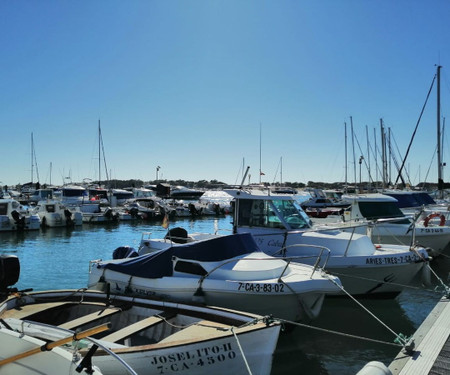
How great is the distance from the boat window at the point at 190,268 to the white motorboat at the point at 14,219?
28.3 m

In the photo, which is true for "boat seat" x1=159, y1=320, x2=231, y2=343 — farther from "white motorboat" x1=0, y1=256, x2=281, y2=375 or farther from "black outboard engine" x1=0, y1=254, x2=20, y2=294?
"black outboard engine" x1=0, y1=254, x2=20, y2=294

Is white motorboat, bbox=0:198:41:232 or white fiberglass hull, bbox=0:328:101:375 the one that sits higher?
white fiberglass hull, bbox=0:328:101:375

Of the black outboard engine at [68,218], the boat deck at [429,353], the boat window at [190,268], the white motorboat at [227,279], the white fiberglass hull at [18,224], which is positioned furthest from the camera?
the black outboard engine at [68,218]

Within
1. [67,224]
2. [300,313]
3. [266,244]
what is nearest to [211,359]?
[300,313]

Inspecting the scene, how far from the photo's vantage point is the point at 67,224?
121ft

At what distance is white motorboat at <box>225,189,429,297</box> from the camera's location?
11875mm

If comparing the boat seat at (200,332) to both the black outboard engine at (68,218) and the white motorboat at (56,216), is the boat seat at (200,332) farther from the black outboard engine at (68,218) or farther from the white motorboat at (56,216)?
the black outboard engine at (68,218)

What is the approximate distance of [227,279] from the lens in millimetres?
9266

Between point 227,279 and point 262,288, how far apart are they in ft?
2.95

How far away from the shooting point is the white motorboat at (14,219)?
3306cm

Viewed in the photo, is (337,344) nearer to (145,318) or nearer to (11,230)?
(145,318)

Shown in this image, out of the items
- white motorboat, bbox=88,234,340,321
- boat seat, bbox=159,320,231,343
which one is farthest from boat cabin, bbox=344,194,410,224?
boat seat, bbox=159,320,231,343

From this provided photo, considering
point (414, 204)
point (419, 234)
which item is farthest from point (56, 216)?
point (419, 234)

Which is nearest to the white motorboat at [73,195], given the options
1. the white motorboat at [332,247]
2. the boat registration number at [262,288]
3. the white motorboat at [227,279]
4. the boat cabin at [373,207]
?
the boat cabin at [373,207]
